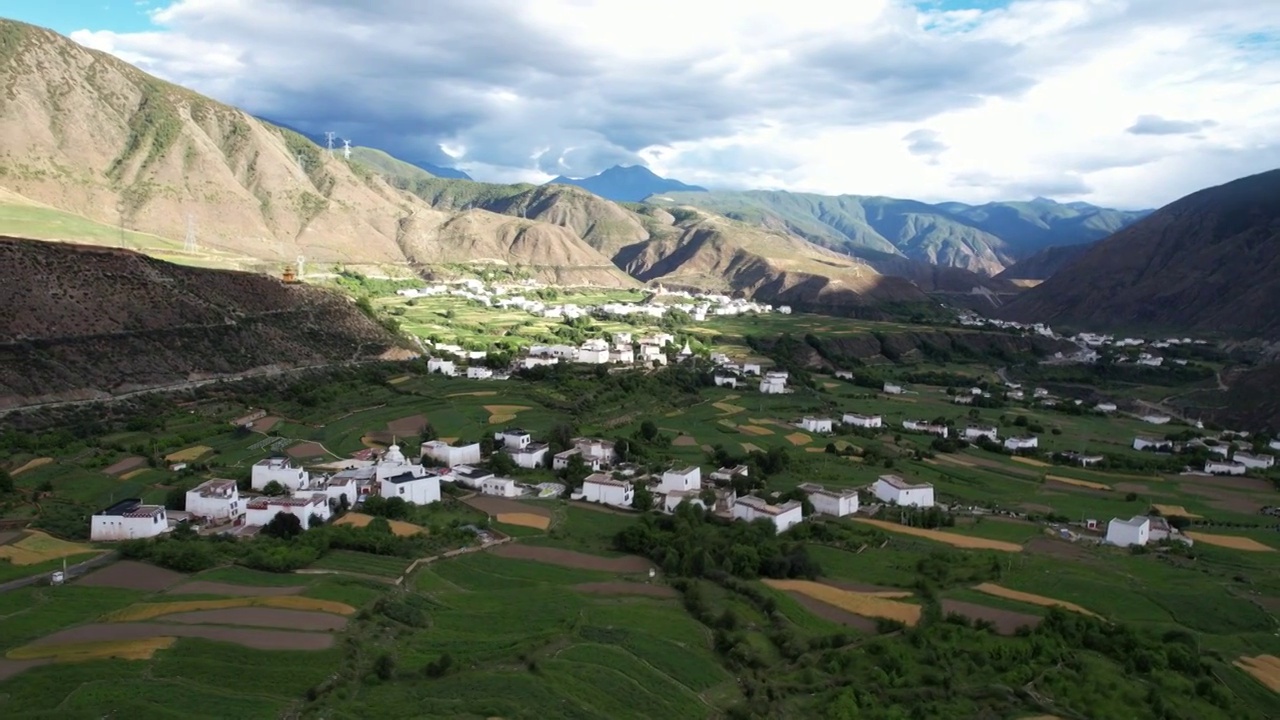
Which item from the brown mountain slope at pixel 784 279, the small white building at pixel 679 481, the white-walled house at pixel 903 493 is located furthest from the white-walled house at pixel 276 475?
the brown mountain slope at pixel 784 279

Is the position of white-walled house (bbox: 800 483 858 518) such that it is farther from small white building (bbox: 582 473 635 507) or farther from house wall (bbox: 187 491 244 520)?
house wall (bbox: 187 491 244 520)

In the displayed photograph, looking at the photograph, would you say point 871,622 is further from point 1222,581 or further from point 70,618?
point 70,618

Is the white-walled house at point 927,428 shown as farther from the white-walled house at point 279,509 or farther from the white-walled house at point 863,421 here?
the white-walled house at point 279,509

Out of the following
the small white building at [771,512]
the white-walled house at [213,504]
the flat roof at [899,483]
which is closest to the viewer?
the white-walled house at [213,504]

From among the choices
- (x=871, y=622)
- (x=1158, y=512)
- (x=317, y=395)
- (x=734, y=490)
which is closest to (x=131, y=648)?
(x=871, y=622)

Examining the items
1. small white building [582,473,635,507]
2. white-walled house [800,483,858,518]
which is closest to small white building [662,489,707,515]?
small white building [582,473,635,507]

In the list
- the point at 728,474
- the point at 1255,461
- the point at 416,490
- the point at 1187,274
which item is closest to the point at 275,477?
the point at 416,490
